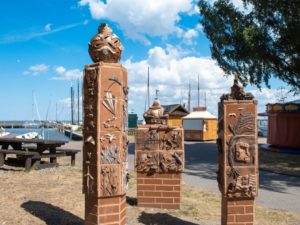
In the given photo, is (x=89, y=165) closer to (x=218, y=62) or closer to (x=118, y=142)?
(x=118, y=142)

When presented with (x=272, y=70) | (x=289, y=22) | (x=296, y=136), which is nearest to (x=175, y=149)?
(x=289, y=22)

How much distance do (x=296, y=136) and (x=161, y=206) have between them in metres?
15.1

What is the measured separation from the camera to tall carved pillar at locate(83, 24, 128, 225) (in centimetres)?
527

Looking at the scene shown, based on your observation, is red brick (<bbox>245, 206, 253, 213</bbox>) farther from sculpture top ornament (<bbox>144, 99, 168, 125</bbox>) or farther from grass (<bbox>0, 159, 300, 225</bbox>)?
sculpture top ornament (<bbox>144, 99, 168, 125</bbox>)

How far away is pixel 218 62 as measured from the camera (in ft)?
64.7

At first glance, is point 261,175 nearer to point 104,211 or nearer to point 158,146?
point 158,146

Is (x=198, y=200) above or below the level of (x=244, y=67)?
below

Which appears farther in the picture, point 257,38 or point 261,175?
point 257,38

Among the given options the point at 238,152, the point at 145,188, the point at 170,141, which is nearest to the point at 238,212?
the point at 238,152

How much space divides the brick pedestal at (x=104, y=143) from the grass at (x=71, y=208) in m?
1.12

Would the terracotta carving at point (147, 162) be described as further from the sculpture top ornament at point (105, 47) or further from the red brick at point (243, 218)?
the sculpture top ornament at point (105, 47)

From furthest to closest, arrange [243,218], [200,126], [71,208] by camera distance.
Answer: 1. [200,126]
2. [71,208]
3. [243,218]

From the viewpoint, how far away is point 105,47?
5371 mm

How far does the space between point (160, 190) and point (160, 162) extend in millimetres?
564
